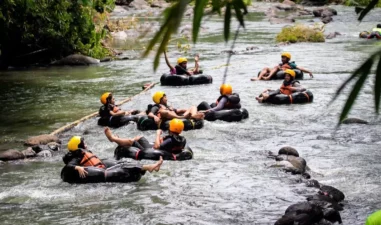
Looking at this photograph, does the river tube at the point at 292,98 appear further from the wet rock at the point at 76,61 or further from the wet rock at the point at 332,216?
the wet rock at the point at 76,61

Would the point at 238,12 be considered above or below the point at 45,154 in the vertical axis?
above

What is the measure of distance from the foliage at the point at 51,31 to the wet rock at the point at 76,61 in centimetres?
59

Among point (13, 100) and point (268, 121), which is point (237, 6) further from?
point (13, 100)

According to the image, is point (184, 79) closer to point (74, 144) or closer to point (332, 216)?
point (74, 144)

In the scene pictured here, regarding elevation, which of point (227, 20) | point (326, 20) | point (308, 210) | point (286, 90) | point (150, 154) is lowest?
point (326, 20)

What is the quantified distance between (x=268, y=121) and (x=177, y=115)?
7.19ft

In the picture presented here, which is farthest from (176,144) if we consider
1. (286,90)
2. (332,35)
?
(332,35)

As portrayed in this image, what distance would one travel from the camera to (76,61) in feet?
86.4

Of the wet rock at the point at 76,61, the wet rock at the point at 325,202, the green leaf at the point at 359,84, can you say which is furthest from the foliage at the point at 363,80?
the wet rock at the point at 76,61

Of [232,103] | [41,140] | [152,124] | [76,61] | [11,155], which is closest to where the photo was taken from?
→ [11,155]

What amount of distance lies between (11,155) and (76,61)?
14.7 m

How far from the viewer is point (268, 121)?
15031mm

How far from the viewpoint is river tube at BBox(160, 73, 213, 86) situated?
19750mm

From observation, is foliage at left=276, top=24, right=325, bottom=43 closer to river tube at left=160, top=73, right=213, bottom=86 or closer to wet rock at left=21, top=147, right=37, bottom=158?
river tube at left=160, top=73, right=213, bottom=86
